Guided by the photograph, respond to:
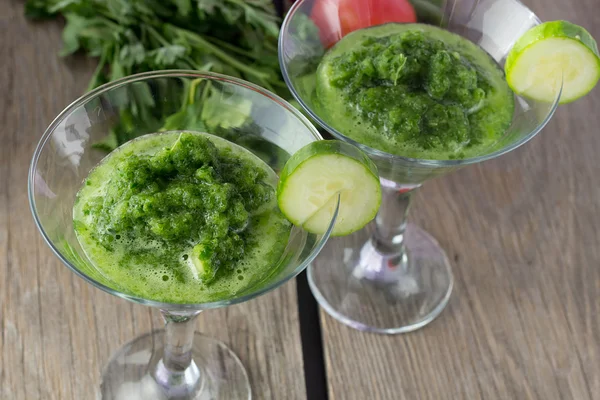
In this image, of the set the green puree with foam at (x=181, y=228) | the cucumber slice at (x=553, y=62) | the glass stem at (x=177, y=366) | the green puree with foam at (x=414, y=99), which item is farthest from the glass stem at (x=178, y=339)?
the cucumber slice at (x=553, y=62)

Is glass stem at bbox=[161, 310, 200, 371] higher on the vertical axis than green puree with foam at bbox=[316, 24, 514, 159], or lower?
lower

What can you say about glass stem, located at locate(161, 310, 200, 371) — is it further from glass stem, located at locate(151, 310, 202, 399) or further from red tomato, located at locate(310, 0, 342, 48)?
red tomato, located at locate(310, 0, 342, 48)

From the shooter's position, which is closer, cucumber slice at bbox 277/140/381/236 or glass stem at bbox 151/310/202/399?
cucumber slice at bbox 277/140/381/236

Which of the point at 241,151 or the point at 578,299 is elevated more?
the point at 241,151

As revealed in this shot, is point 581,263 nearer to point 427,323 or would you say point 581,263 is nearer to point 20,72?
point 427,323

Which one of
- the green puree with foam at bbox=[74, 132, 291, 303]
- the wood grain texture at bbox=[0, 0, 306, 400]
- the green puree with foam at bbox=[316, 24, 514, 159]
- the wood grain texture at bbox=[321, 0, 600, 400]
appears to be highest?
the green puree with foam at bbox=[316, 24, 514, 159]

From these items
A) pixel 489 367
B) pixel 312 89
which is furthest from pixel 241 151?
pixel 489 367

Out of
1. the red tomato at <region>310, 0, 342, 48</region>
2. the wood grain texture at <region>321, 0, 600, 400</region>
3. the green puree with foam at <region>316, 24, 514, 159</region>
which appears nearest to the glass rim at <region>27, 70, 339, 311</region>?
the green puree with foam at <region>316, 24, 514, 159</region>
